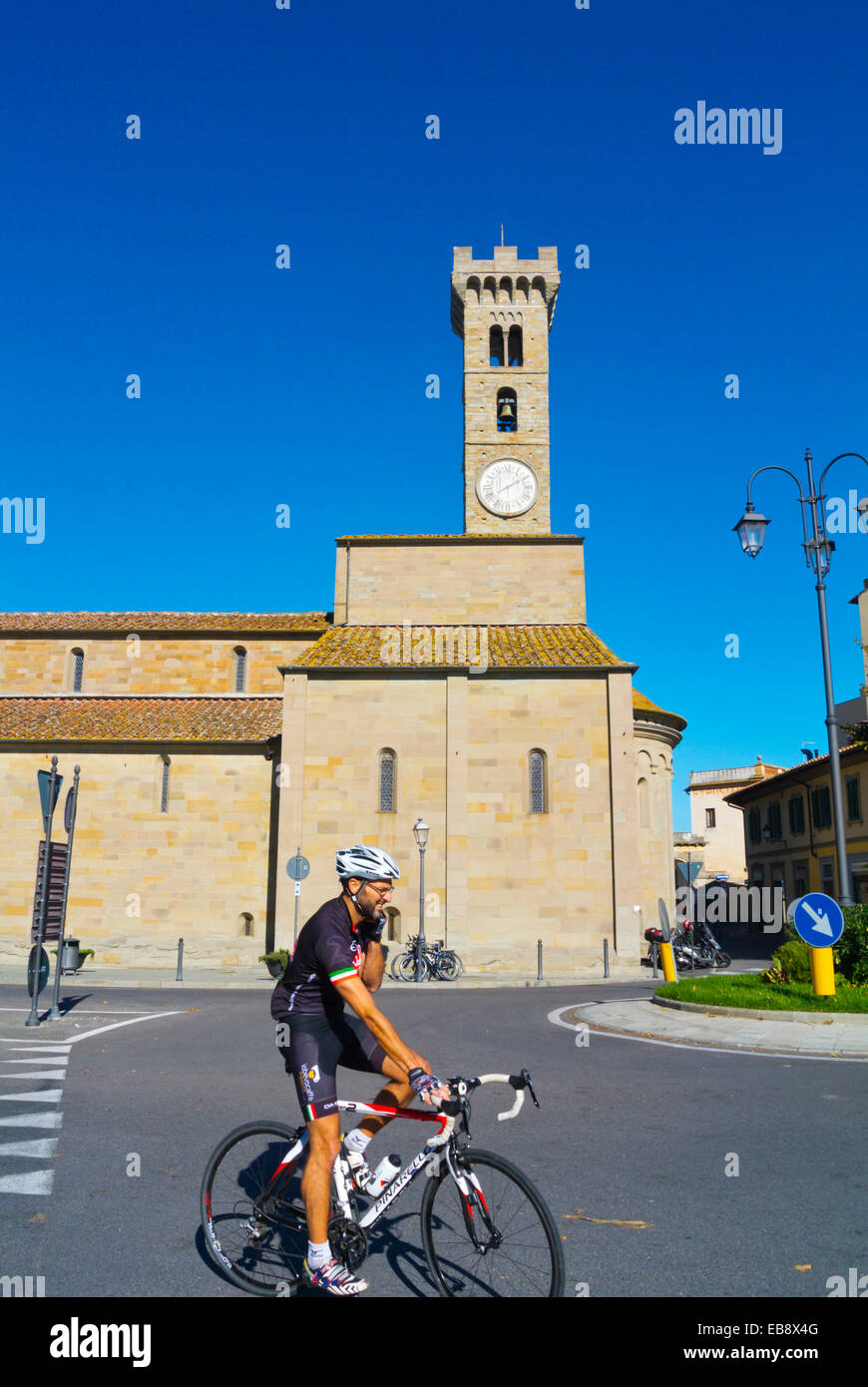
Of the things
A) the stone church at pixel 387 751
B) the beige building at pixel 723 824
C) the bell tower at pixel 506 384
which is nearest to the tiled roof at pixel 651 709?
the stone church at pixel 387 751

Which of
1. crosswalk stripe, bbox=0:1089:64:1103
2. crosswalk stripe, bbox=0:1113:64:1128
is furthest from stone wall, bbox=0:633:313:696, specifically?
crosswalk stripe, bbox=0:1113:64:1128

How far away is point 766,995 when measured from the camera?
14.6 metres

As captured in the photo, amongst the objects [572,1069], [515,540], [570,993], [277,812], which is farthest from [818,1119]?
[515,540]

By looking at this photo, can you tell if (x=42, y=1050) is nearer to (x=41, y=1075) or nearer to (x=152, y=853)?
(x=41, y=1075)

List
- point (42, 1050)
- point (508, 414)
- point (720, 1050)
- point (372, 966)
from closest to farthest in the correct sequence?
1. point (372, 966)
2. point (720, 1050)
3. point (42, 1050)
4. point (508, 414)

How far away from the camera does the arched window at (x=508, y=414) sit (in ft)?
116

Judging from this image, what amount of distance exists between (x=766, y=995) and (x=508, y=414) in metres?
25.8

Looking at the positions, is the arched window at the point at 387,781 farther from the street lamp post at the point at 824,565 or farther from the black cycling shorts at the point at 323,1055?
the black cycling shorts at the point at 323,1055

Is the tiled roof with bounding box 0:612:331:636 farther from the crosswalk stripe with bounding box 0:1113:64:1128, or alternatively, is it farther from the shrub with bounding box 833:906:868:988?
the crosswalk stripe with bounding box 0:1113:64:1128

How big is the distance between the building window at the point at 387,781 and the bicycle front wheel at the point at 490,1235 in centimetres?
2310

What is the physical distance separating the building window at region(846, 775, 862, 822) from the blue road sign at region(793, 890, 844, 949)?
2419 cm

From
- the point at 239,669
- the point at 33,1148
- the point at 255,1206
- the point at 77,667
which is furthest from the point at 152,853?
the point at 255,1206

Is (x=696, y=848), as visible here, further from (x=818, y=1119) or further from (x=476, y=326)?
(x=818, y=1119)
